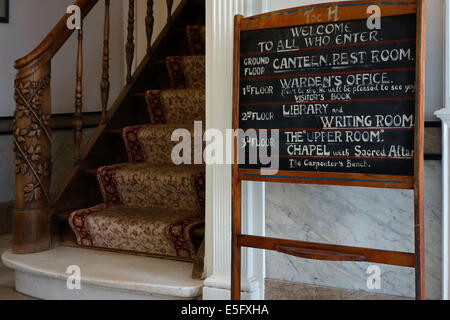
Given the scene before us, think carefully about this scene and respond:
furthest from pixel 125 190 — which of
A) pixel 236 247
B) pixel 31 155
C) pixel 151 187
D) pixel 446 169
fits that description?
pixel 446 169

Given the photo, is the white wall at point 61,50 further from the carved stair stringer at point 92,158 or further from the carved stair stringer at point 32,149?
the carved stair stringer at point 32,149

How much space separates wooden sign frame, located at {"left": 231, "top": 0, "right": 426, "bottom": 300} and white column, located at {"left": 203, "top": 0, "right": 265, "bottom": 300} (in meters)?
0.13

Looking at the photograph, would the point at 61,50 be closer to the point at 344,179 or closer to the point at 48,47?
the point at 48,47

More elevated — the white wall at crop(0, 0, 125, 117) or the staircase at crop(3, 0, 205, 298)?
the white wall at crop(0, 0, 125, 117)

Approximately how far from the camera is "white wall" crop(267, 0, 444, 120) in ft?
6.39

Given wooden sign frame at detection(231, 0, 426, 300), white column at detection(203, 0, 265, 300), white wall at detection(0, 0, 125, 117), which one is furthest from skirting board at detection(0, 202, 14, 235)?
wooden sign frame at detection(231, 0, 426, 300)

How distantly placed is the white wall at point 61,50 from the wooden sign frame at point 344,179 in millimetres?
2368

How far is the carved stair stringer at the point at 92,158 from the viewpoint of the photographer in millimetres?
3031

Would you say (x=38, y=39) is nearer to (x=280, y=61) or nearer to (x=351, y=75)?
(x=280, y=61)

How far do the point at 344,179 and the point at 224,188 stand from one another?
1.92ft

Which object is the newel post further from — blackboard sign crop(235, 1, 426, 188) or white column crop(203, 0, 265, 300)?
blackboard sign crop(235, 1, 426, 188)

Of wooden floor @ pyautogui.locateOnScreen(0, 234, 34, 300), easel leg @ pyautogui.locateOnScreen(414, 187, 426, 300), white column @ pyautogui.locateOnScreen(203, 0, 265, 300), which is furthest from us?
wooden floor @ pyautogui.locateOnScreen(0, 234, 34, 300)

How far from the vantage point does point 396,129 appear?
1747 millimetres

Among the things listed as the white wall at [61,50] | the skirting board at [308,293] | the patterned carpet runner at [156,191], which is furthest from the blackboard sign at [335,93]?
the white wall at [61,50]
